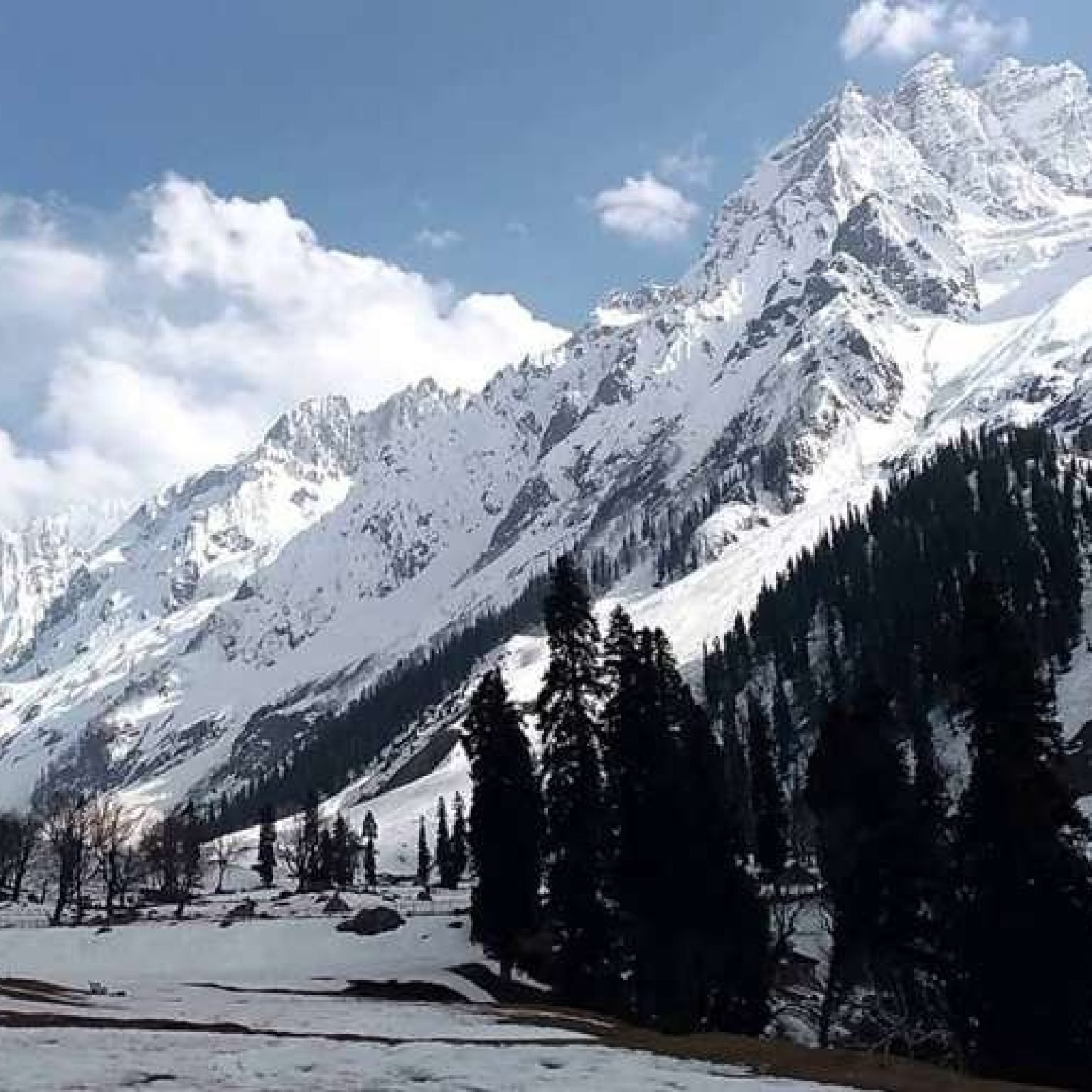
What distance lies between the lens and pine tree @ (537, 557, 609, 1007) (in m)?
49.2

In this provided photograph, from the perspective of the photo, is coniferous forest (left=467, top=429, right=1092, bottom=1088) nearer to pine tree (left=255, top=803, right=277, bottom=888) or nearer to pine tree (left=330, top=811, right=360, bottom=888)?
pine tree (left=330, top=811, right=360, bottom=888)

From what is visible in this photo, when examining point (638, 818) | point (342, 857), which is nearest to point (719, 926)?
point (638, 818)

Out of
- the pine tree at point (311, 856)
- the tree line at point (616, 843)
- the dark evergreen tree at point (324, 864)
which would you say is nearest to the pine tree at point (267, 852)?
the pine tree at point (311, 856)

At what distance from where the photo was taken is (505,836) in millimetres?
56062

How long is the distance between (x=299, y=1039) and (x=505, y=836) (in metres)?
30.2

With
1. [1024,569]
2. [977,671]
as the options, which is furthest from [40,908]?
[1024,569]

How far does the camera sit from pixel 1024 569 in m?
168

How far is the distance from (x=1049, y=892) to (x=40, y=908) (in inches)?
Answer: 4440

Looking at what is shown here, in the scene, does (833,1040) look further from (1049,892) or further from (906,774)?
(1049,892)

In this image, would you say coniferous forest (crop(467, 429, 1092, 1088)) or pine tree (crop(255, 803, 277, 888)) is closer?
coniferous forest (crop(467, 429, 1092, 1088))

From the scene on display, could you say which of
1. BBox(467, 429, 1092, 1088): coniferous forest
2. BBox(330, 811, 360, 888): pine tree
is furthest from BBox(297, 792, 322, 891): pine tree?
BBox(467, 429, 1092, 1088): coniferous forest

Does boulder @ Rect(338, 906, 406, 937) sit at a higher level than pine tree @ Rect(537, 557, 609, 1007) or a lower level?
lower

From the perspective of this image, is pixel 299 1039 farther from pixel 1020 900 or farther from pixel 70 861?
pixel 70 861

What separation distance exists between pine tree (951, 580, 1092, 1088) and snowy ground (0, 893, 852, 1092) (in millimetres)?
11369
